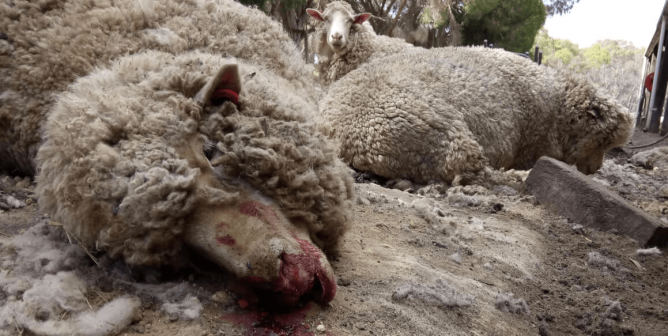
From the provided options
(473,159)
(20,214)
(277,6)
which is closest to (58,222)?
(20,214)

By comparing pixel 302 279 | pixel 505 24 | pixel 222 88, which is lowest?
pixel 302 279

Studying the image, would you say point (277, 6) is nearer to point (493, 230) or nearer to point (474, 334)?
point (493, 230)

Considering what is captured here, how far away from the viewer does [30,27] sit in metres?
2.46

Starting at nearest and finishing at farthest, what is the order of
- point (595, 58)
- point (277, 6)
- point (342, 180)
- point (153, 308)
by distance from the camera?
1. point (153, 308)
2. point (342, 180)
3. point (277, 6)
4. point (595, 58)

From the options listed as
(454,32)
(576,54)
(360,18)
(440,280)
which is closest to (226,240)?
(440,280)

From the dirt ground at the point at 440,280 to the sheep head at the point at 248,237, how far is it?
0.38 ft

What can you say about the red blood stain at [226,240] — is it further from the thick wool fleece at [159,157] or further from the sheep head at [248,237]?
the thick wool fleece at [159,157]

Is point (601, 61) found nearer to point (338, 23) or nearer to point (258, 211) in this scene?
point (338, 23)

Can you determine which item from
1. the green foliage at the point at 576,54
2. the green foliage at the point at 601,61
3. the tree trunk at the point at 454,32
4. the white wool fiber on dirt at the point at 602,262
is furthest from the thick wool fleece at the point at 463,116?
the green foliage at the point at 576,54

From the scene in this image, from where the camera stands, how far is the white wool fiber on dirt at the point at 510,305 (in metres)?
2.08

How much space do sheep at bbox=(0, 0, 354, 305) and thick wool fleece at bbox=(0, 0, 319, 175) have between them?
311 mm

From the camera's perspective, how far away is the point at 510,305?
210 centimetres

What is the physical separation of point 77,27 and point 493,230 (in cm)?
260

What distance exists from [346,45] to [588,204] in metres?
3.28
